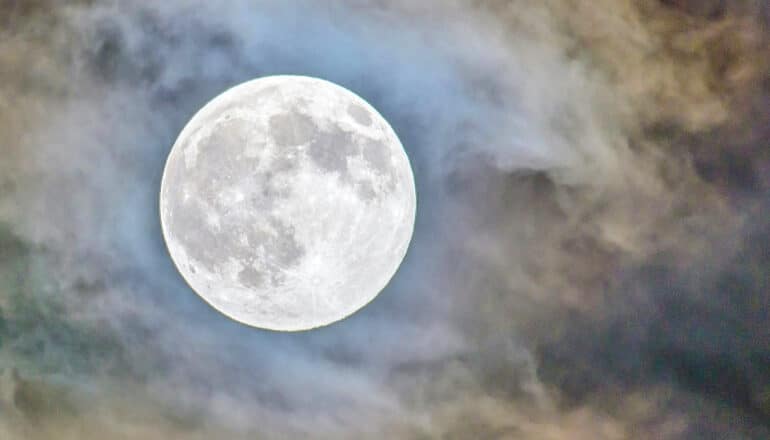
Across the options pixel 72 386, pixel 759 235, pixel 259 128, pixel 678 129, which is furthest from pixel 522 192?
pixel 72 386

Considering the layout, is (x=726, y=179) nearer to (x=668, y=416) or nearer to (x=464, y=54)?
(x=668, y=416)

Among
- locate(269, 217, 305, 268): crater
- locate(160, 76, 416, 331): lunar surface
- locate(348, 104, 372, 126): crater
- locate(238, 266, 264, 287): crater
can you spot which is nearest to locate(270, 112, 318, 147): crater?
locate(160, 76, 416, 331): lunar surface

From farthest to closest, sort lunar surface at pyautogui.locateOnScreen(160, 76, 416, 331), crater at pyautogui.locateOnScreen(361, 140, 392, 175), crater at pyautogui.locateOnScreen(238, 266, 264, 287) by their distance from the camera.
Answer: crater at pyautogui.locateOnScreen(361, 140, 392, 175) → crater at pyautogui.locateOnScreen(238, 266, 264, 287) → lunar surface at pyautogui.locateOnScreen(160, 76, 416, 331)

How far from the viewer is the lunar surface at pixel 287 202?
774 cm

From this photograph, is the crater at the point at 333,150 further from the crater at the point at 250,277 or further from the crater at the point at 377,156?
the crater at the point at 250,277

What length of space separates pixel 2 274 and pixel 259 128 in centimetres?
519

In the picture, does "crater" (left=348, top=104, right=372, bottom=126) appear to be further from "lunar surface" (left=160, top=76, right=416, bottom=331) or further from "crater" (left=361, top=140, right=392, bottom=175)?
"crater" (left=361, top=140, right=392, bottom=175)

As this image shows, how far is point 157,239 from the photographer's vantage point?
10086mm

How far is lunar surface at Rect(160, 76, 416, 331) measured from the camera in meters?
7.74

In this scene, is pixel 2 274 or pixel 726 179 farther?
pixel 2 274

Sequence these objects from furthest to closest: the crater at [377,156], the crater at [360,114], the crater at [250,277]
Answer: the crater at [360,114], the crater at [377,156], the crater at [250,277]

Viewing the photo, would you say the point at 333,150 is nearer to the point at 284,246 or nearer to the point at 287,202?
the point at 287,202

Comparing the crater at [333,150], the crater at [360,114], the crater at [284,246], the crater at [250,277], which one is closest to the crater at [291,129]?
the crater at [333,150]

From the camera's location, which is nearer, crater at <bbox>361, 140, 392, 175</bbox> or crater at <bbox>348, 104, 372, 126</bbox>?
crater at <bbox>361, 140, 392, 175</bbox>
